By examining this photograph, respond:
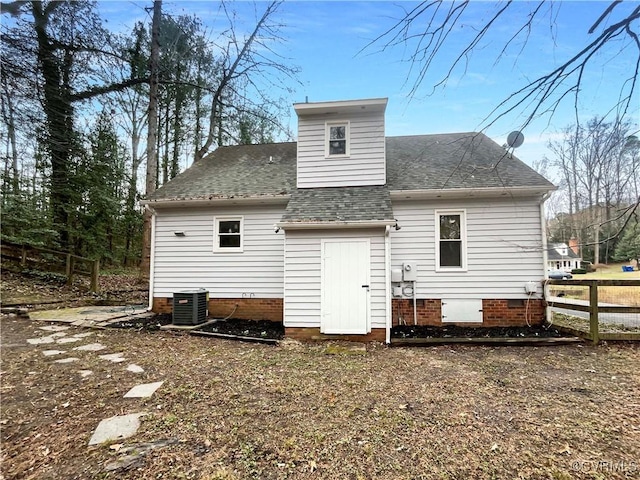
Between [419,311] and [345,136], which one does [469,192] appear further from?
[345,136]

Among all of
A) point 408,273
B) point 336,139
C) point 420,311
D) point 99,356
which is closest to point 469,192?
point 408,273

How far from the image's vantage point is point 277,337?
22.3 feet

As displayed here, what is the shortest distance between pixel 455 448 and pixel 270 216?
661cm

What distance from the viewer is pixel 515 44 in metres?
2.35

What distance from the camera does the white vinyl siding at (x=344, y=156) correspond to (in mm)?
8227

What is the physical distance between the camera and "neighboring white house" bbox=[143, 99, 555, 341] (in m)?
6.79

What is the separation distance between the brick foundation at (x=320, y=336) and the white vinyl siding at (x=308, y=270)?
11 cm

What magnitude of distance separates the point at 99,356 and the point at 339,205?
5237 millimetres

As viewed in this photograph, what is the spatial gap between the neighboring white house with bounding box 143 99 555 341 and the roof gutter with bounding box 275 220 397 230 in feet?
0.10

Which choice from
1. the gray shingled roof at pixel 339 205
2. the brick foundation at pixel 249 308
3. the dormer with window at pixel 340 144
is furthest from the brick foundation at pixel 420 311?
the dormer with window at pixel 340 144

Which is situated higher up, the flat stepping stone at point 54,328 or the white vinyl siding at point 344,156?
the white vinyl siding at point 344,156

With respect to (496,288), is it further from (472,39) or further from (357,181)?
(472,39)

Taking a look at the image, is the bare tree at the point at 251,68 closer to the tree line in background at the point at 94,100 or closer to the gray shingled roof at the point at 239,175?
the tree line in background at the point at 94,100

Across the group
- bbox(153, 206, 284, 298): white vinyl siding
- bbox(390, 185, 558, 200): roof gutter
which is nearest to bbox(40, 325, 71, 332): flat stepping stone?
bbox(153, 206, 284, 298): white vinyl siding
